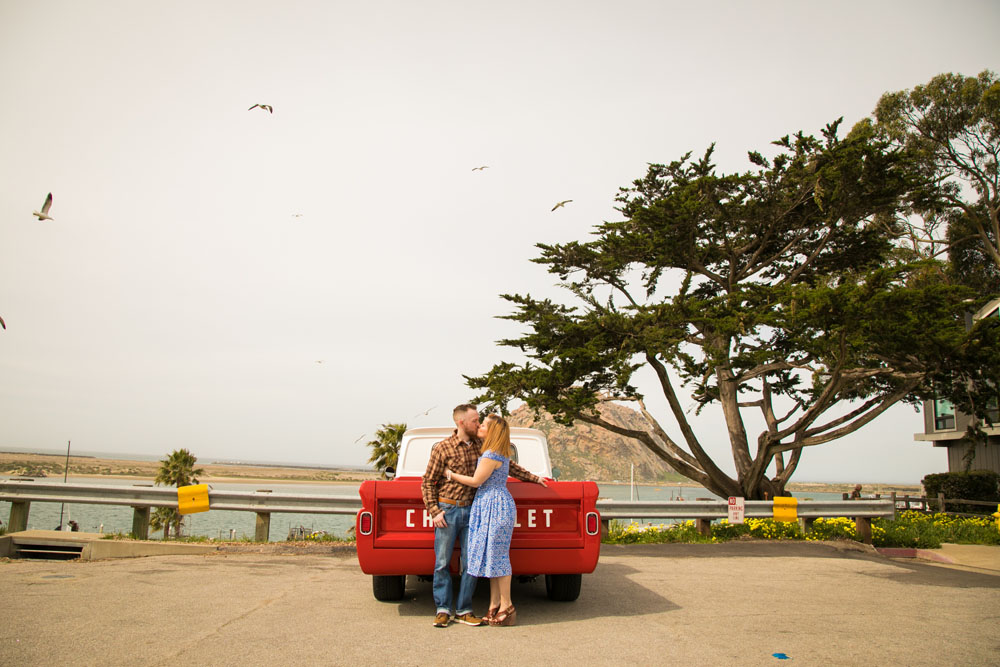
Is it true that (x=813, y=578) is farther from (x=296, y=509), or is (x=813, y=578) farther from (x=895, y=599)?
(x=296, y=509)

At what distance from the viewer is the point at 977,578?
30.8 feet

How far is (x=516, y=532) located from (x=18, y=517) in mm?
8415

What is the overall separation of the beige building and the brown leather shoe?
97.9 feet

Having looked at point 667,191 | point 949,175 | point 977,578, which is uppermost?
point 949,175

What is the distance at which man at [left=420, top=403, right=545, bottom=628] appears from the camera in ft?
19.0

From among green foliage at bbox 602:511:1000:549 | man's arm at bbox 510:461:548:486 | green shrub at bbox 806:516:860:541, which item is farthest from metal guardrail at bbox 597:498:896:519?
man's arm at bbox 510:461:548:486

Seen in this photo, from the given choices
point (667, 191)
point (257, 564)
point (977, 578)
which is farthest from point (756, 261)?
point (257, 564)

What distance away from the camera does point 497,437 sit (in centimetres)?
590

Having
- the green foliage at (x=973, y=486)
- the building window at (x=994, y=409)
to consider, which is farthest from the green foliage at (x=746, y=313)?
the green foliage at (x=973, y=486)

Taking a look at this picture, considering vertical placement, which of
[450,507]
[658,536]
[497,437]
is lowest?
[658,536]

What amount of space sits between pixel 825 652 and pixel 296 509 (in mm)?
7661

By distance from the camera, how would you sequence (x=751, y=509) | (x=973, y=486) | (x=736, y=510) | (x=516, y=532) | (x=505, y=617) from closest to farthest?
1. (x=505, y=617)
2. (x=516, y=532)
3. (x=736, y=510)
4. (x=751, y=509)
5. (x=973, y=486)

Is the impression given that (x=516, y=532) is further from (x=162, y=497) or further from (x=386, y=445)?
(x=386, y=445)

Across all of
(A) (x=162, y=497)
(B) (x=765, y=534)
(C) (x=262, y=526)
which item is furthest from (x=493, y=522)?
(B) (x=765, y=534)
